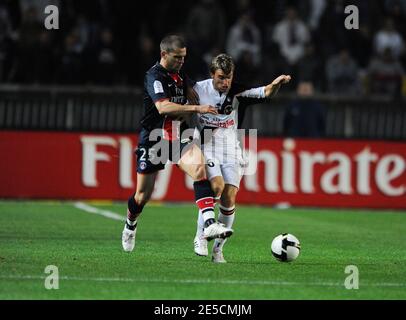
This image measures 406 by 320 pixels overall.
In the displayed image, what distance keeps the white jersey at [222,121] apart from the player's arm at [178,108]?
0.43 metres

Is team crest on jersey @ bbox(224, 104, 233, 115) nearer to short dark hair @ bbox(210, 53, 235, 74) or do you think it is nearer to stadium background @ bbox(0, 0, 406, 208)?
short dark hair @ bbox(210, 53, 235, 74)

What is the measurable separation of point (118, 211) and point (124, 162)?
1782 millimetres

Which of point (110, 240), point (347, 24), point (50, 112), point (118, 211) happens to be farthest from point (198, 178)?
point (347, 24)

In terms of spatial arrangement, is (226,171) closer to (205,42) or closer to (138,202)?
(138,202)

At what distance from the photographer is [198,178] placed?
35.4 ft

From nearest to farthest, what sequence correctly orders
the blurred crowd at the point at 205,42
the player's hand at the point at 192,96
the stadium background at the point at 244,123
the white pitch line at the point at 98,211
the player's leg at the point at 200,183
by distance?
the player's leg at the point at 200,183
the player's hand at the point at 192,96
the stadium background at the point at 244,123
the white pitch line at the point at 98,211
the blurred crowd at the point at 205,42

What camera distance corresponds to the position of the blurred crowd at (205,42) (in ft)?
68.1

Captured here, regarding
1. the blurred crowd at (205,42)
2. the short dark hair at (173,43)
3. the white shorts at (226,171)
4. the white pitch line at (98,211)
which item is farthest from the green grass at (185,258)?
the blurred crowd at (205,42)

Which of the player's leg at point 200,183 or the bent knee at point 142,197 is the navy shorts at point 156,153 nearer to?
the player's leg at point 200,183

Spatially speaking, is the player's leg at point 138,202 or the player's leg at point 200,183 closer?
the player's leg at point 200,183

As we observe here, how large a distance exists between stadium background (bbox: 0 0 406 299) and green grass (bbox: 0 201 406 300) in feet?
0.27

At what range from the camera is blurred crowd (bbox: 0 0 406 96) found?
68.1 feet

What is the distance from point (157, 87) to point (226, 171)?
1107mm

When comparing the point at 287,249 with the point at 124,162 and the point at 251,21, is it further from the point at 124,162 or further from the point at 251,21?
the point at 251,21
